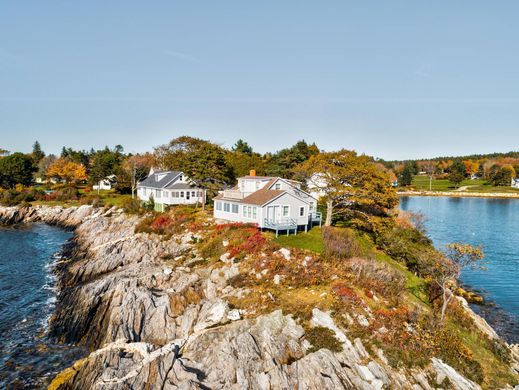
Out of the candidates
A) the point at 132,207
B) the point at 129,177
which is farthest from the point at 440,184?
the point at 132,207

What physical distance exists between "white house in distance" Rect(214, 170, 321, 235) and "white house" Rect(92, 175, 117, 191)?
2152 inches

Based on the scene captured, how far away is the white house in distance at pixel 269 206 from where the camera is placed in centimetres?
3830

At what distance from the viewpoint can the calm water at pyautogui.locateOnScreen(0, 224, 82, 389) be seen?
2019 cm

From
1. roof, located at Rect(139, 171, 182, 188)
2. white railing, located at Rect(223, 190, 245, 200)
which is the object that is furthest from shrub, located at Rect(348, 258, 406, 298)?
roof, located at Rect(139, 171, 182, 188)

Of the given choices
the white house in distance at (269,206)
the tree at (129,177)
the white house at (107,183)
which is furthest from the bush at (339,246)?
the white house at (107,183)

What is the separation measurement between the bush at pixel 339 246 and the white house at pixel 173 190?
2622 cm

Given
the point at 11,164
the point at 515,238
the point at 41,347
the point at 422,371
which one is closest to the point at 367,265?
the point at 422,371

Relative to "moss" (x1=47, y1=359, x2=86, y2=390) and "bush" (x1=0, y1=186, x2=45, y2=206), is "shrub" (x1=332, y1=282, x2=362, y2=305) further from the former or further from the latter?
"bush" (x1=0, y1=186, x2=45, y2=206)

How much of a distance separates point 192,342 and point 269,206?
2041 centimetres

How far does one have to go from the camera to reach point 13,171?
3556 inches

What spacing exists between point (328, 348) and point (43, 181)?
12431 cm

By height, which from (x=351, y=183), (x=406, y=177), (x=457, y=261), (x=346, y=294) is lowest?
(x=346, y=294)

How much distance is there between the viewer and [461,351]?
2009 cm

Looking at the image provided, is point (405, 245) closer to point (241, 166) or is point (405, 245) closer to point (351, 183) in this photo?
point (351, 183)
